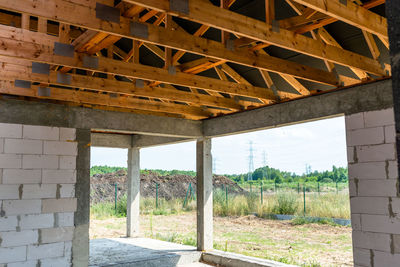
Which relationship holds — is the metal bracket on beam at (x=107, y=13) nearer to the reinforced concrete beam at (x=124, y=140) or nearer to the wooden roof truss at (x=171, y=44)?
the wooden roof truss at (x=171, y=44)

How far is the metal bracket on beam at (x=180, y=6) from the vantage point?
3.11 meters

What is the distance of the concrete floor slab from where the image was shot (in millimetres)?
7620

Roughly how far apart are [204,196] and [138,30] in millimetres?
5715

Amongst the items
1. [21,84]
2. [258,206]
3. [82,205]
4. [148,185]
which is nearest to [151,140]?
[82,205]

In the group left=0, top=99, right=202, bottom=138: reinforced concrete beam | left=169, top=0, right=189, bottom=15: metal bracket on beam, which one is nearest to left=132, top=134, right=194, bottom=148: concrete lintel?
left=0, top=99, right=202, bottom=138: reinforced concrete beam

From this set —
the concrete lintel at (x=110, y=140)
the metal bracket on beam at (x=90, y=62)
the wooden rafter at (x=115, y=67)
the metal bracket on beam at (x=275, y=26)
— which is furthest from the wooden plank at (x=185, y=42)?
the concrete lintel at (x=110, y=140)

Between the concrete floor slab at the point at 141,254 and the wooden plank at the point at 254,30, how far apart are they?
18.3 feet

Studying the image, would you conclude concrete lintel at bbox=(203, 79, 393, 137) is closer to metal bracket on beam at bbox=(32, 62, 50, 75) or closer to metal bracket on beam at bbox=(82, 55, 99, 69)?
metal bracket on beam at bbox=(82, 55, 99, 69)

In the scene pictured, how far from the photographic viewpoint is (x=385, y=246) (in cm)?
504

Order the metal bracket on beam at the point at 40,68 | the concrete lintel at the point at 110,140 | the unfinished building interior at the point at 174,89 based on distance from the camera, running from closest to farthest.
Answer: the unfinished building interior at the point at 174,89, the metal bracket on beam at the point at 40,68, the concrete lintel at the point at 110,140

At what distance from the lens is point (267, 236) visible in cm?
1092

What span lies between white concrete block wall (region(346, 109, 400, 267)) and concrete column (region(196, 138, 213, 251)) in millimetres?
3892

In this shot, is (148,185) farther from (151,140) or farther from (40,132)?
(40,132)

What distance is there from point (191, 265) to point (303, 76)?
5.02 m
